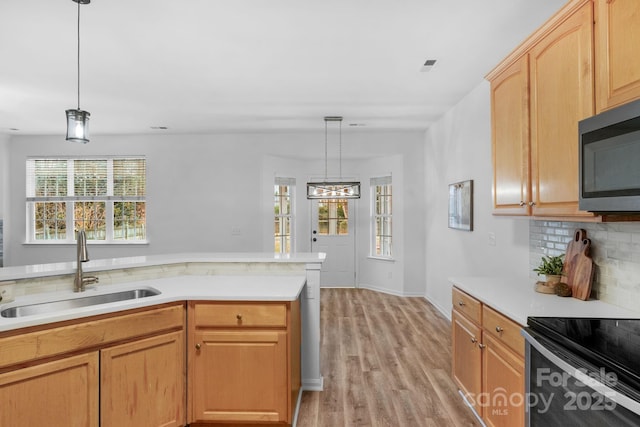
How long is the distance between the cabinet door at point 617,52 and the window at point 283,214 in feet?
16.6

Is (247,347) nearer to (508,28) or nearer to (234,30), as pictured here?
(234,30)

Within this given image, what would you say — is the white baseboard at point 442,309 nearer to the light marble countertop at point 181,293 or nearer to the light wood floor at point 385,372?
the light wood floor at point 385,372

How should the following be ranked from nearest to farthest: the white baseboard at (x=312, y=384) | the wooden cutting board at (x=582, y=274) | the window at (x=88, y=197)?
the wooden cutting board at (x=582, y=274)
the white baseboard at (x=312, y=384)
the window at (x=88, y=197)

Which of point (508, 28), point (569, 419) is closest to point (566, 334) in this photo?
point (569, 419)

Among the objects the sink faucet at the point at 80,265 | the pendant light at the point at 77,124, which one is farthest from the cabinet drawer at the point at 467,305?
the pendant light at the point at 77,124

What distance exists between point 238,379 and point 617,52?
2.53 meters

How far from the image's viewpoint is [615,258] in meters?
1.94

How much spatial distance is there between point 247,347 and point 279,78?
8.41 ft

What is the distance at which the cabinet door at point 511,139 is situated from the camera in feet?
7.21

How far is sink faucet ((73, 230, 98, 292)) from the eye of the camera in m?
2.21

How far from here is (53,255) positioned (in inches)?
241

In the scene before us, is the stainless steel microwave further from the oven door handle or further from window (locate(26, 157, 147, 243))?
window (locate(26, 157, 147, 243))

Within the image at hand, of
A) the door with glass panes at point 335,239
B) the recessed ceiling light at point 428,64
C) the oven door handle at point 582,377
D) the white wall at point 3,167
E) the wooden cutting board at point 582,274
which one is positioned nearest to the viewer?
the oven door handle at point 582,377

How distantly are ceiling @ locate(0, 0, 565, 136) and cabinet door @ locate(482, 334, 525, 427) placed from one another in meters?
2.12
